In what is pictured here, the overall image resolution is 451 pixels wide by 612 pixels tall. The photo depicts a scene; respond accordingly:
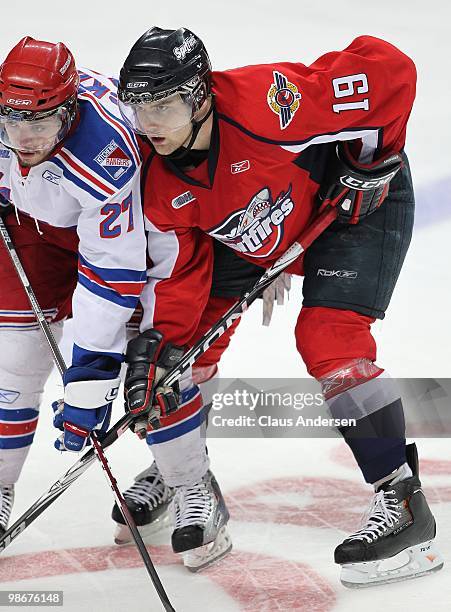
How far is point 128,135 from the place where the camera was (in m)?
2.24

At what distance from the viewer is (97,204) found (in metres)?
2.20

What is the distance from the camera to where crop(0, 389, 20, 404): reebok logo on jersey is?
2.54m

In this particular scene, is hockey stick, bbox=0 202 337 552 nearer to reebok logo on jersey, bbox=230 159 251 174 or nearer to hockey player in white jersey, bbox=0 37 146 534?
hockey player in white jersey, bbox=0 37 146 534

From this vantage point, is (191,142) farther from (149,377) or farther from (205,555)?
(205,555)

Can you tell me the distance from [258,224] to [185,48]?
447 mm

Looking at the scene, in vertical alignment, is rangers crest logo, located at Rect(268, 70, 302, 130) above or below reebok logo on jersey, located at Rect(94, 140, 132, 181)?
above

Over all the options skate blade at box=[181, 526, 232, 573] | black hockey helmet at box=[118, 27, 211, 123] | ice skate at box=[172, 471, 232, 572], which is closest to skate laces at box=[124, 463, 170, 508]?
ice skate at box=[172, 471, 232, 572]

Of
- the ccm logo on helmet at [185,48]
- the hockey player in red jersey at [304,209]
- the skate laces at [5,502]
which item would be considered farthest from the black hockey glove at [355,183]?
the skate laces at [5,502]

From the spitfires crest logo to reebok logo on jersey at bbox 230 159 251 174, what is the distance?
7cm

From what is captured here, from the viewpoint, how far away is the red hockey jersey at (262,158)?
2.26 metres

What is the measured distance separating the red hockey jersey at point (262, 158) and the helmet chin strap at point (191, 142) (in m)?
0.03

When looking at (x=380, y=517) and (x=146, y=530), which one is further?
(x=146, y=530)

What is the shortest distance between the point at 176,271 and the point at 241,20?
2.86 metres

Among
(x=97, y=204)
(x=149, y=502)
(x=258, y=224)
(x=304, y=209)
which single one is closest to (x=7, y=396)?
(x=149, y=502)
